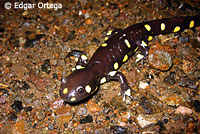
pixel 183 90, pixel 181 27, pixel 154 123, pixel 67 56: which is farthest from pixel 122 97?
pixel 181 27

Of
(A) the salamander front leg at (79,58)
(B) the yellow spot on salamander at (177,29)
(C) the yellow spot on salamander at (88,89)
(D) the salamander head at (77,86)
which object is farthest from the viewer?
(B) the yellow spot on salamander at (177,29)

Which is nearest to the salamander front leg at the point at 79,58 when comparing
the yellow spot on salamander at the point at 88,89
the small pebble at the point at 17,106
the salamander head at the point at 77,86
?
the salamander head at the point at 77,86

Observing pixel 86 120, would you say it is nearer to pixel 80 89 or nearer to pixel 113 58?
pixel 80 89

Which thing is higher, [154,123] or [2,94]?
[2,94]

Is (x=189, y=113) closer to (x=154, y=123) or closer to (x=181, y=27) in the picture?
(x=154, y=123)

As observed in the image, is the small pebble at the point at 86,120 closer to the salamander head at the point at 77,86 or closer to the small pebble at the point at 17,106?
the salamander head at the point at 77,86

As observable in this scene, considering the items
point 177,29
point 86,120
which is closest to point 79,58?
point 86,120
